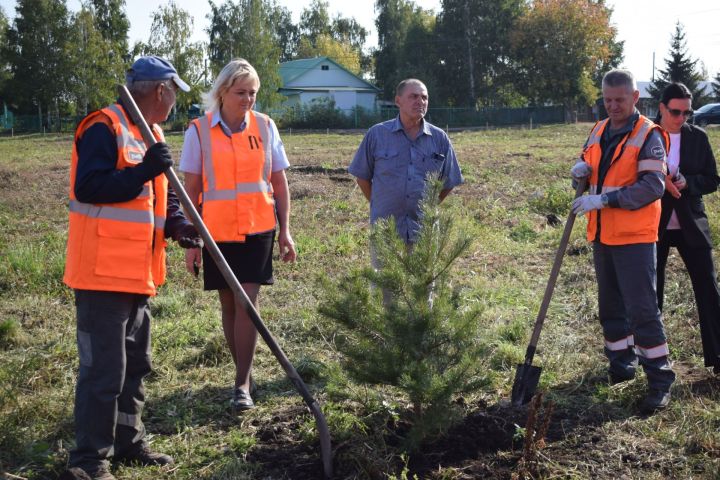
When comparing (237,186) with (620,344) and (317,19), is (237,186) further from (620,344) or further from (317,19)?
(317,19)

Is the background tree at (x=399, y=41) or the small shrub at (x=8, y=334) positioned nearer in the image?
the small shrub at (x=8, y=334)

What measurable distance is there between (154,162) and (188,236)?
0.55m

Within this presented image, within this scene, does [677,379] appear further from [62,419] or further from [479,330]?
[62,419]

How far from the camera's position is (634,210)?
461 cm

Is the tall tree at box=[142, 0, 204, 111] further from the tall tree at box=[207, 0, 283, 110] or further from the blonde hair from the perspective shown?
the blonde hair

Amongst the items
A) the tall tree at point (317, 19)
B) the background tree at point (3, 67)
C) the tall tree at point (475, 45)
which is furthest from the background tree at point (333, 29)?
the background tree at point (3, 67)

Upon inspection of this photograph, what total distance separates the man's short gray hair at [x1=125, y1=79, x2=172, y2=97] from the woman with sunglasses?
11.1 feet

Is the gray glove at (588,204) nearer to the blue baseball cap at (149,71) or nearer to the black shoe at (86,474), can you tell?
the blue baseball cap at (149,71)

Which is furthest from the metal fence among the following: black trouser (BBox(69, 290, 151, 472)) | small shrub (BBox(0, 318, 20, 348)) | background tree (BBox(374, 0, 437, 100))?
black trouser (BBox(69, 290, 151, 472))

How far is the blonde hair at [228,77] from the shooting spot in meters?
4.39

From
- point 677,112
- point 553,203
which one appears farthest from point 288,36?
point 677,112

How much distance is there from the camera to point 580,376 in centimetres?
513

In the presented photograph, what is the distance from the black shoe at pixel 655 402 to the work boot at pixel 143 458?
2753mm

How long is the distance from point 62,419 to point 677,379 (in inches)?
155
